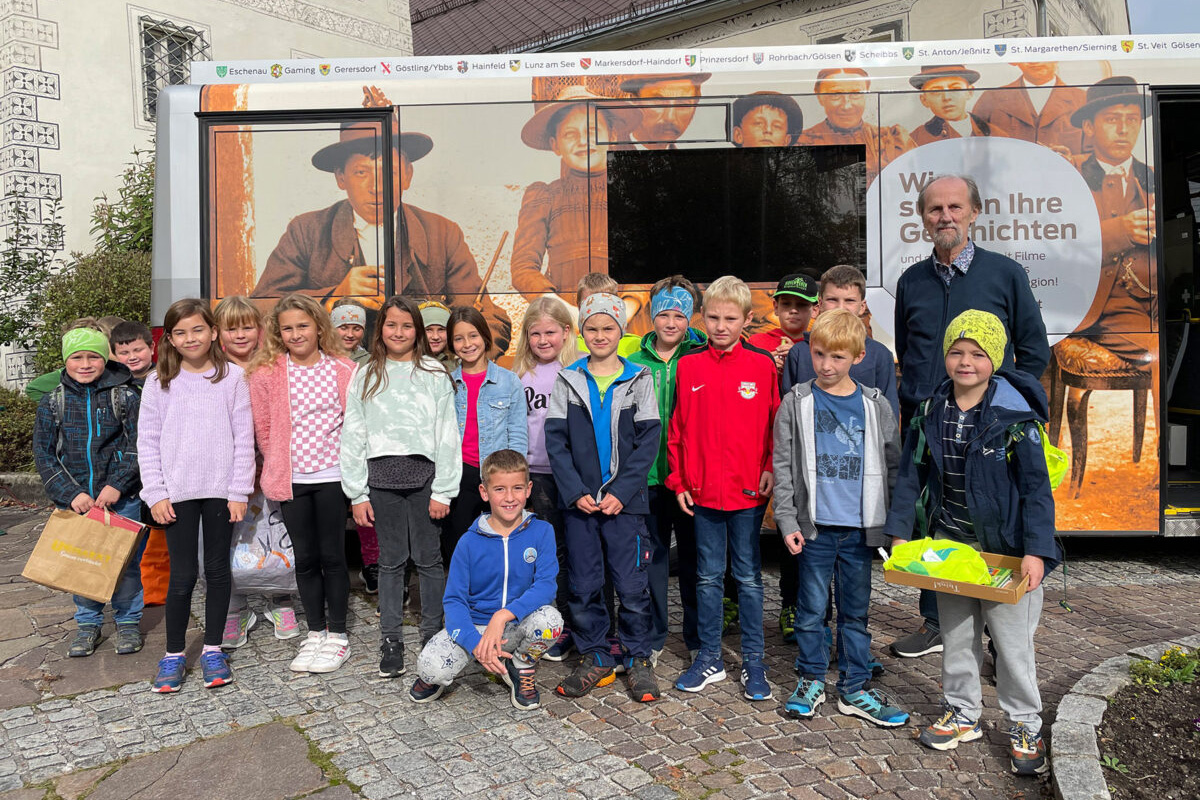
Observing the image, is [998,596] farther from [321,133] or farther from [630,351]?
[321,133]

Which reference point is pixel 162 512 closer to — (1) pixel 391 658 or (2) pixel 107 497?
(2) pixel 107 497

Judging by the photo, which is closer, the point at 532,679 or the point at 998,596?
the point at 998,596

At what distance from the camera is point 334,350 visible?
4469 mm

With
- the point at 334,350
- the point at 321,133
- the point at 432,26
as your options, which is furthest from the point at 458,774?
the point at 432,26

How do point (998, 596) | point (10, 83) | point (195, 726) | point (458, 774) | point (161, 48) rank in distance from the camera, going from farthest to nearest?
point (161, 48) < point (10, 83) < point (195, 726) < point (458, 774) < point (998, 596)

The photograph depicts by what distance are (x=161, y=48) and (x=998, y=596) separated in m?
15.4

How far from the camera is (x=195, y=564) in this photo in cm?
416

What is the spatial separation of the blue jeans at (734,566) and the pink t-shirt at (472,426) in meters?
1.27

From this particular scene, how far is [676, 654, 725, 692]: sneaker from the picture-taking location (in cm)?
392

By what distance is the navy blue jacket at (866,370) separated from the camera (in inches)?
158

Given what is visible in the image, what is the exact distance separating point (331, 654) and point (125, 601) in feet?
4.60

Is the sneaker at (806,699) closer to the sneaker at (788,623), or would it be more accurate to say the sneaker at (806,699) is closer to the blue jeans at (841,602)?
the blue jeans at (841,602)

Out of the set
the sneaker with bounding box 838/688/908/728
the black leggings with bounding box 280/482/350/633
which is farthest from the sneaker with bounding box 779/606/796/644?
the black leggings with bounding box 280/482/350/633

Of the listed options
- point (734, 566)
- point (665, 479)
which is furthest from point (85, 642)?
point (734, 566)
